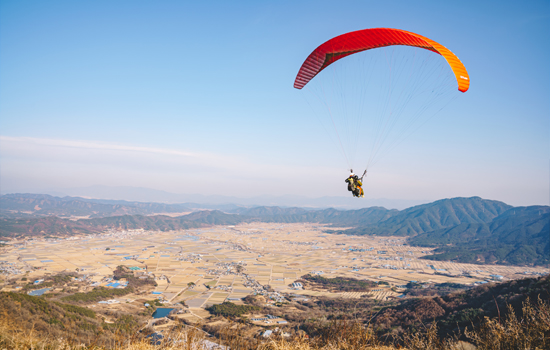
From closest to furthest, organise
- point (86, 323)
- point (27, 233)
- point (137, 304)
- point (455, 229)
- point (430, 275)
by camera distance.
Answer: point (86, 323) < point (137, 304) < point (430, 275) < point (27, 233) < point (455, 229)

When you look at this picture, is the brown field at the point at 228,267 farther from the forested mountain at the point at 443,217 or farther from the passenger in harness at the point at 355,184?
the forested mountain at the point at 443,217

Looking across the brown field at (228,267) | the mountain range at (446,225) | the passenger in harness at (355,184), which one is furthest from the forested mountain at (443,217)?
the passenger in harness at (355,184)

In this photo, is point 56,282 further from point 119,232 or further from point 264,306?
point 119,232

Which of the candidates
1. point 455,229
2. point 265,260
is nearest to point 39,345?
point 265,260

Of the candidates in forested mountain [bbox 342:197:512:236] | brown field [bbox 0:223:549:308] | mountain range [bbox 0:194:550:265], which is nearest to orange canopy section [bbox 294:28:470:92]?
brown field [bbox 0:223:549:308]

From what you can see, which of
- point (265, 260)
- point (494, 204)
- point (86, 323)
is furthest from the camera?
point (494, 204)

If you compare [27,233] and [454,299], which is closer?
[454,299]

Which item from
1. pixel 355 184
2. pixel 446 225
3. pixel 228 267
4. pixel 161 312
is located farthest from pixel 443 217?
pixel 355 184

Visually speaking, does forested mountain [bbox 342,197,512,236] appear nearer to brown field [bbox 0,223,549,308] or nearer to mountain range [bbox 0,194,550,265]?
mountain range [bbox 0,194,550,265]
